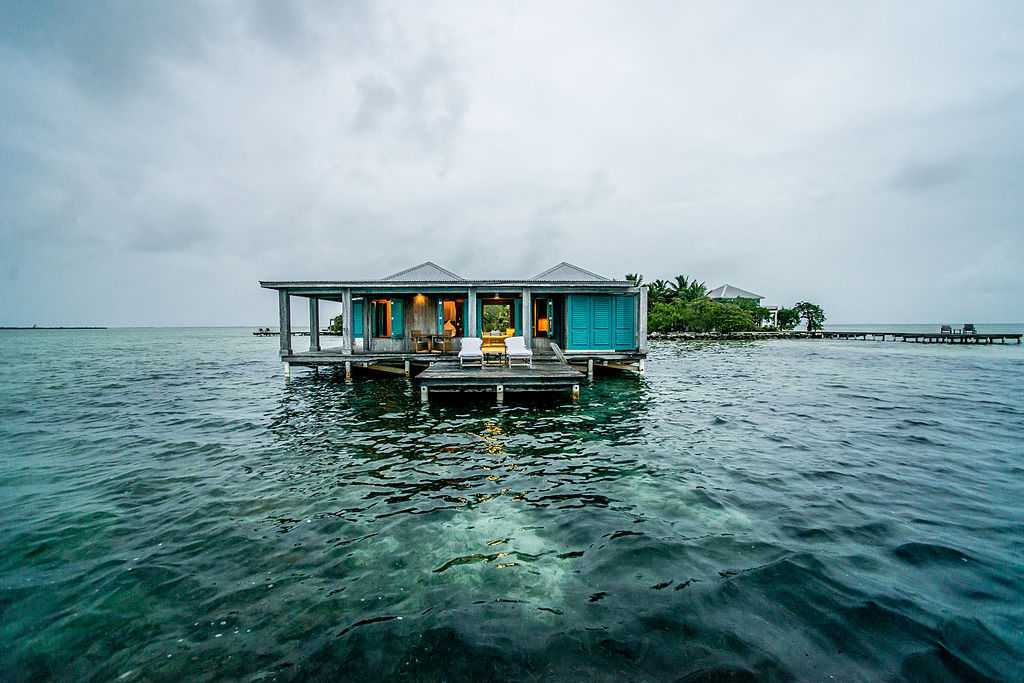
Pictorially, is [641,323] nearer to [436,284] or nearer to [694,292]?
[436,284]

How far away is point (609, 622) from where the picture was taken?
3.57 metres

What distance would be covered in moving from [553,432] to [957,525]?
21.5 feet

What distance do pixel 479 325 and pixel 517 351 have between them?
5673mm

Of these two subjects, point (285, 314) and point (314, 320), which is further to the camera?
point (314, 320)

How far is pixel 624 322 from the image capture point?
18844 millimetres

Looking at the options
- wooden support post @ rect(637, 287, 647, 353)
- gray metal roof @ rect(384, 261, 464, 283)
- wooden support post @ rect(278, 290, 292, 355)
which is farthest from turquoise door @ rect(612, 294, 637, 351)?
wooden support post @ rect(278, 290, 292, 355)

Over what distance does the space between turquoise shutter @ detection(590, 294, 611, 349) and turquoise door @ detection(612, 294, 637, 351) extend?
0.96ft

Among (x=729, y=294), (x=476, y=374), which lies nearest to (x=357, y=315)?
(x=476, y=374)

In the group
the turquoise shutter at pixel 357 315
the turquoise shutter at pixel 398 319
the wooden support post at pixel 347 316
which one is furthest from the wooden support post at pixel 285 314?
the turquoise shutter at pixel 398 319

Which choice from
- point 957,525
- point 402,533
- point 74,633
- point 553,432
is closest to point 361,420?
point 553,432

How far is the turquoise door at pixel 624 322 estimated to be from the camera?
61.4ft

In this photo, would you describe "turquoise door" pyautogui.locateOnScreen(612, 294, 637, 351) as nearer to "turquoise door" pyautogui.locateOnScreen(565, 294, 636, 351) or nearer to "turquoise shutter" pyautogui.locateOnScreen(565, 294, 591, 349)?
"turquoise door" pyautogui.locateOnScreen(565, 294, 636, 351)

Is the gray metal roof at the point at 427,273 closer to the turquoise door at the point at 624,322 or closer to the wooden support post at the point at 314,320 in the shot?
the wooden support post at the point at 314,320

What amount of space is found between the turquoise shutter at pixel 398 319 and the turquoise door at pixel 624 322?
10435 mm
